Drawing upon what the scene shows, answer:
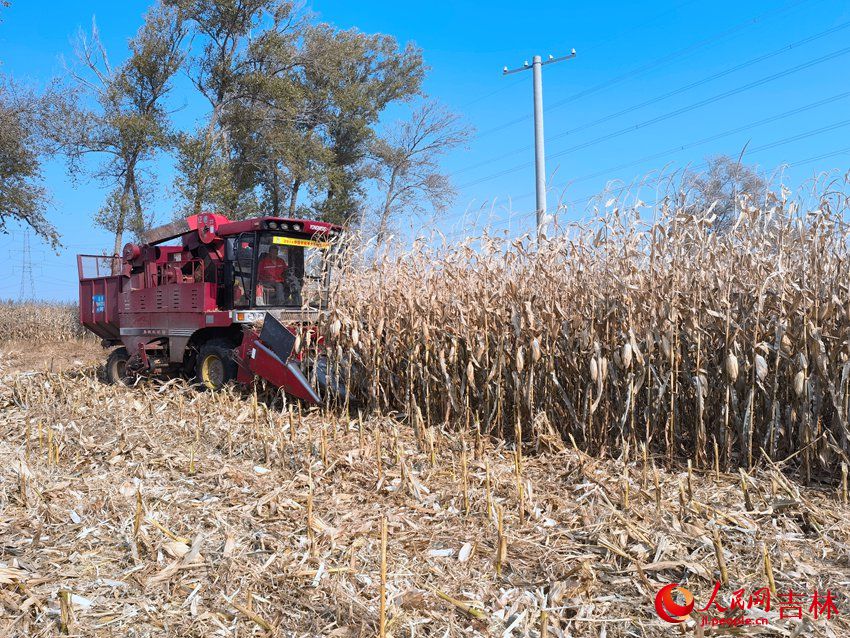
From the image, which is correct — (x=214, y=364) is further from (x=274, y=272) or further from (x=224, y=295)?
(x=274, y=272)

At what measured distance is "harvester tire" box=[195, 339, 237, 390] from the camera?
25.2 ft

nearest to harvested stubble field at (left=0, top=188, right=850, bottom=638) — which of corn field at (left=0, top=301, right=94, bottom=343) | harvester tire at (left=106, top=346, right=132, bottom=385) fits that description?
harvester tire at (left=106, top=346, right=132, bottom=385)

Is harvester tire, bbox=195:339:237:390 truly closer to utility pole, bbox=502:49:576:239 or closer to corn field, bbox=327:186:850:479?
corn field, bbox=327:186:850:479

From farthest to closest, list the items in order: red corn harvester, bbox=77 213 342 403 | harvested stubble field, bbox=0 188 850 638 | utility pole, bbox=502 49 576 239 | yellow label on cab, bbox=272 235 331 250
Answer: utility pole, bbox=502 49 576 239 < yellow label on cab, bbox=272 235 331 250 < red corn harvester, bbox=77 213 342 403 < harvested stubble field, bbox=0 188 850 638

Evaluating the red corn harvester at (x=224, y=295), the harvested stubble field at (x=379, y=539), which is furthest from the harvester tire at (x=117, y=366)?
the harvested stubble field at (x=379, y=539)

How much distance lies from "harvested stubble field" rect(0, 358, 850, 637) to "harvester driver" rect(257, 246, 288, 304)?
3398 millimetres

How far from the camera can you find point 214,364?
317 inches

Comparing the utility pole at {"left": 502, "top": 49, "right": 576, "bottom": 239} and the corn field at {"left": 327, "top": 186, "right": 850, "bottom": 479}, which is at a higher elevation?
the utility pole at {"left": 502, "top": 49, "right": 576, "bottom": 239}

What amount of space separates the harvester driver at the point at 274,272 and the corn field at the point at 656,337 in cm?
281

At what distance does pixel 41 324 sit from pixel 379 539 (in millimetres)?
20365

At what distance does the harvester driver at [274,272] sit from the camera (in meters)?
8.15

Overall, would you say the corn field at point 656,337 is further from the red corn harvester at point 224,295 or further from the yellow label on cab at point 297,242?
the yellow label on cab at point 297,242

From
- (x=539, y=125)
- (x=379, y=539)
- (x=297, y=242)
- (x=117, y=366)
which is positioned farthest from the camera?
(x=539, y=125)

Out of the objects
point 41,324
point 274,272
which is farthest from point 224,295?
point 41,324
